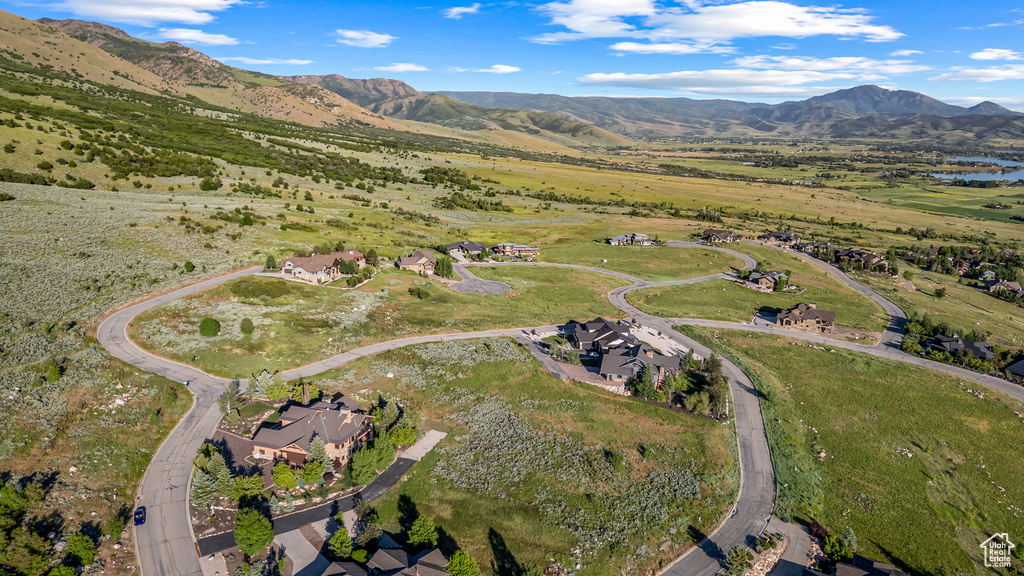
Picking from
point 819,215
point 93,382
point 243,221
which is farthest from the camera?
point 819,215

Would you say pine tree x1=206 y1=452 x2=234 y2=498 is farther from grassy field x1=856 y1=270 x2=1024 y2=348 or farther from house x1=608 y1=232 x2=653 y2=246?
house x1=608 y1=232 x2=653 y2=246

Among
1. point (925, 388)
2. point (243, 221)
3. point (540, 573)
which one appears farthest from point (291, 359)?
point (925, 388)

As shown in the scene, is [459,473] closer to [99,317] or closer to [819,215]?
[99,317]

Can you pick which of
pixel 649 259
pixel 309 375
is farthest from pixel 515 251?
pixel 309 375

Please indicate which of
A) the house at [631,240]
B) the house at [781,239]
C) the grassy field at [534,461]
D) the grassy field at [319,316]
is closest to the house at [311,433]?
the grassy field at [534,461]

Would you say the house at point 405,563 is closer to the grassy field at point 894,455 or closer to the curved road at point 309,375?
the curved road at point 309,375

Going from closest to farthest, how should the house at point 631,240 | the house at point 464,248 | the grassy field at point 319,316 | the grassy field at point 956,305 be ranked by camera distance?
1. the grassy field at point 319,316
2. the grassy field at point 956,305
3. the house at point 464,248
4. the house at point 631,240

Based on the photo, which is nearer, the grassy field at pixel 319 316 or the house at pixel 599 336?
the grassy field at pixel 319 316
